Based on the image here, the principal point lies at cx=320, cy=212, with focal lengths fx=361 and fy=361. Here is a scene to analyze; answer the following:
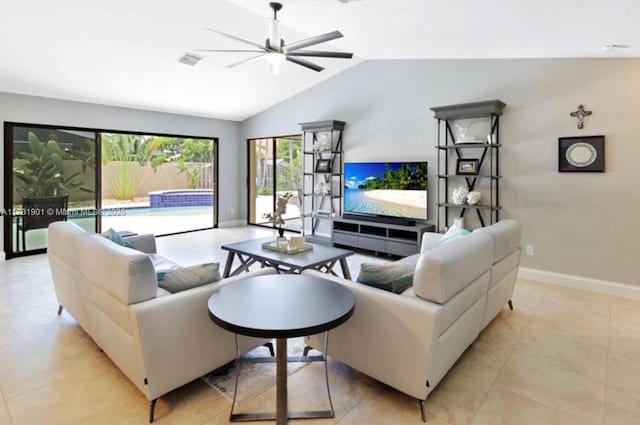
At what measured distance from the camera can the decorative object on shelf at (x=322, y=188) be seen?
20.6 feet

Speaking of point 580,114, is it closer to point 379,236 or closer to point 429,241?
point 429,241

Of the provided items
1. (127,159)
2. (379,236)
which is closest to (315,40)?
(379,236)

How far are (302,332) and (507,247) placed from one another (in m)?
2.09

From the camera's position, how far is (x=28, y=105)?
528 centimetres

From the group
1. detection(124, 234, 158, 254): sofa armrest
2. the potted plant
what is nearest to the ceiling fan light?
detection(124, 234, 158, 254): sofa armrest

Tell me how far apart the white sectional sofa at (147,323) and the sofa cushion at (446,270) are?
42.8 inches

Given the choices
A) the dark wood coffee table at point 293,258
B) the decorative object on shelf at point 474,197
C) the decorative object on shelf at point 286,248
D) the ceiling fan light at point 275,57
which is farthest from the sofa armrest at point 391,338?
the decorative object on shelf at point 474,197

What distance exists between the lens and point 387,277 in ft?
7.04

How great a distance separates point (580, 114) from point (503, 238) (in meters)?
2.21

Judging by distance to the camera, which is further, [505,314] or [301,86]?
[301,86]

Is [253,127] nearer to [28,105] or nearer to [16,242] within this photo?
[28,105]

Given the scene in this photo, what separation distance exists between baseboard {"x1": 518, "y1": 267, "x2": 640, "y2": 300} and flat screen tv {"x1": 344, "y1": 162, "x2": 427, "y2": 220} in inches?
58.7

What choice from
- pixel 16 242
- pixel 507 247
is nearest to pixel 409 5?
pixel 507 247

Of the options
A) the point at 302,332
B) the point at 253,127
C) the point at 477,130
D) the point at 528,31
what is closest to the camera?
the point at 302,332
